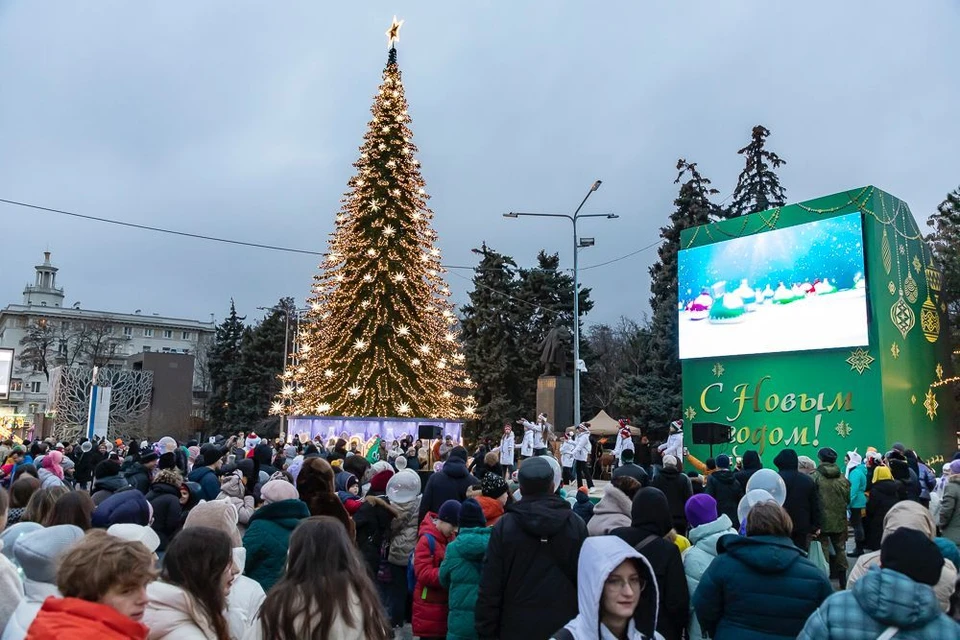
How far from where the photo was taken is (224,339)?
206 feet

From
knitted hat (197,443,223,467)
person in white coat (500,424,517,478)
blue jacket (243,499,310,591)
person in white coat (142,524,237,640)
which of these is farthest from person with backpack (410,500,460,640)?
person in white coat (500,424,517,478)

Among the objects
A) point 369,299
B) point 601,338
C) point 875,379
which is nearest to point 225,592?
point 875,379

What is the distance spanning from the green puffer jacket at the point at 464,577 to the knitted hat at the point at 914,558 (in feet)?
8.84

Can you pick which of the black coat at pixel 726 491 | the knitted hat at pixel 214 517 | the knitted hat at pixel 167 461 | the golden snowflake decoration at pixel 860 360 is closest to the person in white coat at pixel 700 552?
the knitted hat at pixel 214 517

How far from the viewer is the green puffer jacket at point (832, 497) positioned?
33.6 feet

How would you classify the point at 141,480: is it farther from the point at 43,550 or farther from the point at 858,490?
the point at 858,490

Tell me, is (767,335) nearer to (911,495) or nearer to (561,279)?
(911,495)

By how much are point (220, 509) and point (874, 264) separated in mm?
22438

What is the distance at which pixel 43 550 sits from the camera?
376cm

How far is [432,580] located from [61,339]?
68.3 m

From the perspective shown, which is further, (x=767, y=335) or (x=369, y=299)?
(x=369, y=299)

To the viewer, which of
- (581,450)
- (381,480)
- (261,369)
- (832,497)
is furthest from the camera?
(261,369)

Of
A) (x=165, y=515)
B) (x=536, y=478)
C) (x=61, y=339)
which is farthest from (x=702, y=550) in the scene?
(x=61, y=339)

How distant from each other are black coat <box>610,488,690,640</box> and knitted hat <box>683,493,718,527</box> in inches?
35.1
